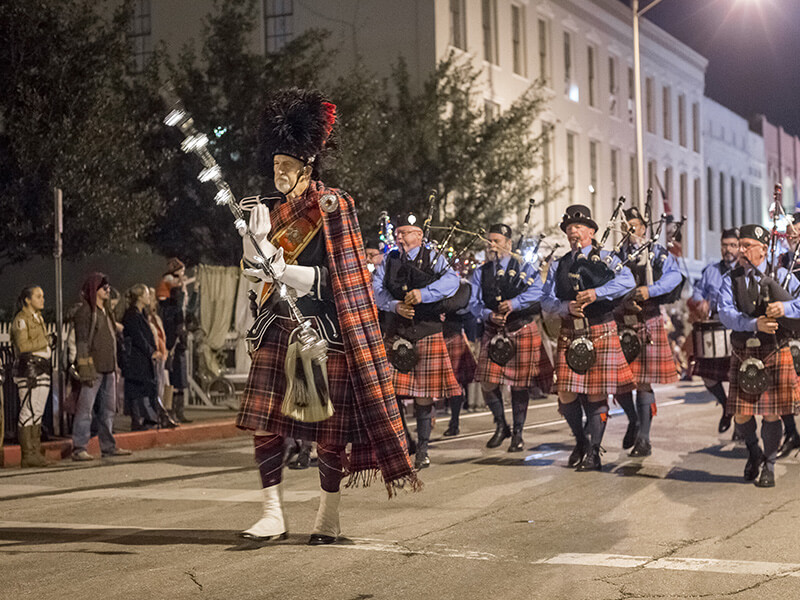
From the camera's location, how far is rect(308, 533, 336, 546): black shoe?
6.23 m

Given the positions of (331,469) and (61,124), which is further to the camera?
(61,124)

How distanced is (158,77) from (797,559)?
704 inches

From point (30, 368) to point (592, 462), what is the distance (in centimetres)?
496

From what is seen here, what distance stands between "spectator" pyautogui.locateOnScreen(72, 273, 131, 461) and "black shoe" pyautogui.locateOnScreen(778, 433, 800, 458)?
5.97m

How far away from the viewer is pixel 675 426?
1323 centimetres

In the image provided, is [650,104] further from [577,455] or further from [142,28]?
[577,455]

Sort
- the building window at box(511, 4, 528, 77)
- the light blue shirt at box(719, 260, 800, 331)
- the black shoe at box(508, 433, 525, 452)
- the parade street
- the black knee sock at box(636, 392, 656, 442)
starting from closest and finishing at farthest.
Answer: the parade street < the light blue shirt at box(719, 260, 800, 331) < the black knee sock at box(636, 392, 656, 442) < the black shoe at box(508, 433, 525, 452) < the building window at box(511, 4, 528, 77)

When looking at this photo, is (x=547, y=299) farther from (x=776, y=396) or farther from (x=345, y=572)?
(x=345, y=572)

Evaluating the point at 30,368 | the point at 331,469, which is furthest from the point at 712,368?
the point at 331,469

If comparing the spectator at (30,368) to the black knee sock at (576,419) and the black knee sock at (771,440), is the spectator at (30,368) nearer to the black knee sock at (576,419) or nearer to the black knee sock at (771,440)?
the black knee sock at (576,419)

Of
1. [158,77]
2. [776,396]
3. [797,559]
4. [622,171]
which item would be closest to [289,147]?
[797,559]

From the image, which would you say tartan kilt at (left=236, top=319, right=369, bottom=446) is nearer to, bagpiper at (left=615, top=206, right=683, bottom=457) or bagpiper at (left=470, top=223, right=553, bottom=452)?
bagpiper at (left=615, top=206, right=683, bottom=457)

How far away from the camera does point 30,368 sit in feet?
36.4

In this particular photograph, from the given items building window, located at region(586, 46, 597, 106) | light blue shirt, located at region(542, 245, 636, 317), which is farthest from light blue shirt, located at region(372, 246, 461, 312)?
building window, located at region(586, 46, 597, 106)
